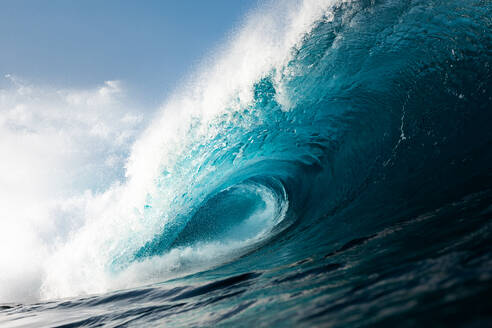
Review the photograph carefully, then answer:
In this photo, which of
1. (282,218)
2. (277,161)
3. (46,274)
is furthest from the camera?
(46,274)

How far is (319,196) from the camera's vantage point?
6.27 metres

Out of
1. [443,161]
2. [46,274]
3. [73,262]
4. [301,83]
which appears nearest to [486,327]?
[443,161]

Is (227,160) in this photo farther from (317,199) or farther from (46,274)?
(46,274)

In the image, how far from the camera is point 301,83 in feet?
23.4

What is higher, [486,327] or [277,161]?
[277,161]

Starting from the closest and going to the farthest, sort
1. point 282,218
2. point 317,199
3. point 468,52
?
point 468,52 < point 317,199 < point 282,218

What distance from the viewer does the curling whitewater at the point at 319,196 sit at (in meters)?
1.55

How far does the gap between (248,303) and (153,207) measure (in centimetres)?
684

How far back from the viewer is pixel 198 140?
8.05 metres

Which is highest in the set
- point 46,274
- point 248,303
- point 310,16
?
point 310,16

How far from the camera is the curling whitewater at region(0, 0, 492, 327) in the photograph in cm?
155

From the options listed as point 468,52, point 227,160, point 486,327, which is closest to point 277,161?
point 227,160

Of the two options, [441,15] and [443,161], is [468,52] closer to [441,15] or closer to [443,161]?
[441,15]

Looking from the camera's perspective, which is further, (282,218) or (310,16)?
(310,16)
